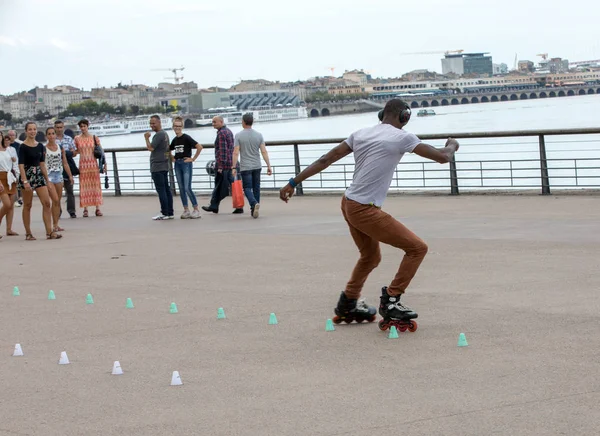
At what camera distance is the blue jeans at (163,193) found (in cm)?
1611

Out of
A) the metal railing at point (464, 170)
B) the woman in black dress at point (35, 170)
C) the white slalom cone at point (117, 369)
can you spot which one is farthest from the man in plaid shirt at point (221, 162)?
the white slalom cone at point (117, 369)

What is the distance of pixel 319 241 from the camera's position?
1219 cm

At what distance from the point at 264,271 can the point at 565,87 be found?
17055 centimetres

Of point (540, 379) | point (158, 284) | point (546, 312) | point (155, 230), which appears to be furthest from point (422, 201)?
point (540, 379)

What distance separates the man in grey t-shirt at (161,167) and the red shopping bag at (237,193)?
0.97 metres

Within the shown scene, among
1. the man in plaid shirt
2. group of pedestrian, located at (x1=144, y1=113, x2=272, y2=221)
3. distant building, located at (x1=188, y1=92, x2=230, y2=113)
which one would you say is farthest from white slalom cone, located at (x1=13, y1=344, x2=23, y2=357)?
distant building, located at (x1=188, y1=92, x2=230, y2=113)

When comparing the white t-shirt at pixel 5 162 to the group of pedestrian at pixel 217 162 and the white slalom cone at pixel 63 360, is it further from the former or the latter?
the white slalom cone at pixel 63 360

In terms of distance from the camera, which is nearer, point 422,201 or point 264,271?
point 264,271

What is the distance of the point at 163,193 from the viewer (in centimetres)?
1611

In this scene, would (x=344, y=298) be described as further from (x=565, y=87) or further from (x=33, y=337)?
(x=565, y=87)

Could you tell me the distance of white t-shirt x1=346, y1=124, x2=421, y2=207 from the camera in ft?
22.6

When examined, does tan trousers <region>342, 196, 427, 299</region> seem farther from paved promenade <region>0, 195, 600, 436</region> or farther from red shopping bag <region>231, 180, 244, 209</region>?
red shopping bag <region>231, 180, 244, 209</region>

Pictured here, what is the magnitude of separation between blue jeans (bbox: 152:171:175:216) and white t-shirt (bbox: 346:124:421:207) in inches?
367

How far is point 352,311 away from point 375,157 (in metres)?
1.11
